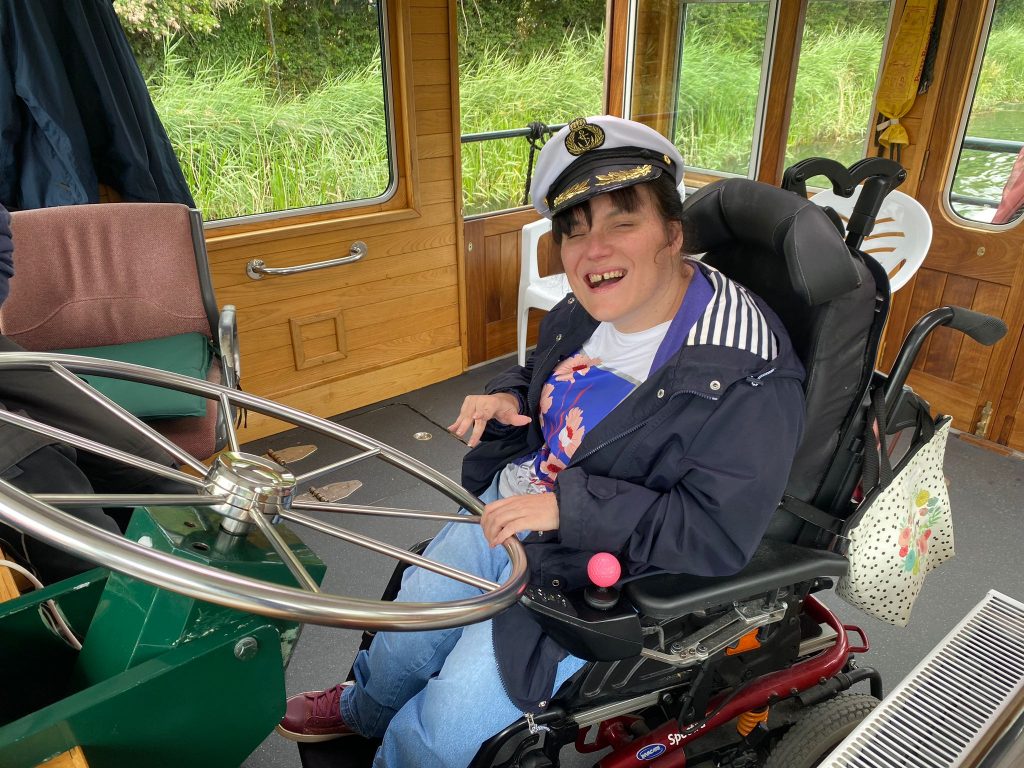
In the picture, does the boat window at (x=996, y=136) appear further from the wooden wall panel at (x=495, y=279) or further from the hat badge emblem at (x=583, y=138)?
the hat badge emblem at (x=583, y=138)

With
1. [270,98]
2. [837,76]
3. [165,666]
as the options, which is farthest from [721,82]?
[165,666]

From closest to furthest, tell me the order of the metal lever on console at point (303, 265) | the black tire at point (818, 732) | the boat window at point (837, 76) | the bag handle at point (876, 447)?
the bag handle at point (876, 447), the black tire at point (818, 732), the metal lever on console at point (303, 265), the boat window at point (837, 76)

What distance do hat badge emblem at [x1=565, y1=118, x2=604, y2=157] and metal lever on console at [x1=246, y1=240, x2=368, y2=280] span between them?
180cm

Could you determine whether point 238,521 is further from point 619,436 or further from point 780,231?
point 780,231

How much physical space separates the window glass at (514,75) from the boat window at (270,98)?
0.54 m

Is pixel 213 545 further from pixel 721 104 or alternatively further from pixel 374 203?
pixel 721 104

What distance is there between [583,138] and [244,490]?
0.83 meters

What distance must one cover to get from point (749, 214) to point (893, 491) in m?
0.54

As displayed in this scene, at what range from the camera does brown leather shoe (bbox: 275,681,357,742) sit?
137cm

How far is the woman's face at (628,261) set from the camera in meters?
1.24

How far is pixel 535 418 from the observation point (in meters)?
1.46

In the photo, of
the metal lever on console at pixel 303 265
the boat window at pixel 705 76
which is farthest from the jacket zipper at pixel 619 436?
the boat window at pixel 705 76

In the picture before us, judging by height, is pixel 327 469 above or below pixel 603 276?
below

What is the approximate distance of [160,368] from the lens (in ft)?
6.50
